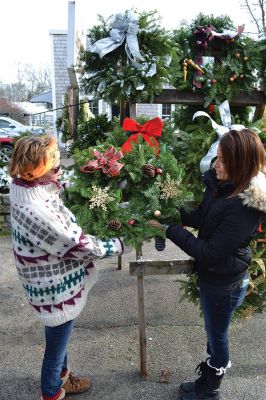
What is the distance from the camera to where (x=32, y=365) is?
289 centimetres

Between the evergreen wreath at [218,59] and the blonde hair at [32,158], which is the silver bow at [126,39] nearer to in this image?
the evergreen wreath at [218,59]

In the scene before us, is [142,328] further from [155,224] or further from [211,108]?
[211,108]

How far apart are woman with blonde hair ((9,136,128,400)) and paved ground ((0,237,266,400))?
634 millimetres

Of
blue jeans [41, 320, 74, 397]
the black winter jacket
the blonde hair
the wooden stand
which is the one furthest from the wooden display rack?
the blonde hair

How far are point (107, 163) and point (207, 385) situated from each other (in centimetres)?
158

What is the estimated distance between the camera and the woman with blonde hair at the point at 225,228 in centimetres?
193

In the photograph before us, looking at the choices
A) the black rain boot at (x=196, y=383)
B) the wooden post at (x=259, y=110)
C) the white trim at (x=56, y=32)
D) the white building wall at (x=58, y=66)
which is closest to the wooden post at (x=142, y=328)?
the black rain boot at (x=196, y=383)

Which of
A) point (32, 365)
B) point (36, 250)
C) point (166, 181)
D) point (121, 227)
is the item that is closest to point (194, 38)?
point (166, 181)

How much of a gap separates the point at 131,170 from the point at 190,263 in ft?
2.65

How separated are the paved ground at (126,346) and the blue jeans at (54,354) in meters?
0.45

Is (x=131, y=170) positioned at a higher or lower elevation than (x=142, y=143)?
lower

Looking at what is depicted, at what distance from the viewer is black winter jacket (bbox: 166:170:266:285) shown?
6.30ft

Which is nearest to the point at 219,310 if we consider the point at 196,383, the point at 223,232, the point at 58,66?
the point at 223,232

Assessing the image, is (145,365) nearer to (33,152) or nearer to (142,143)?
(142,143)
